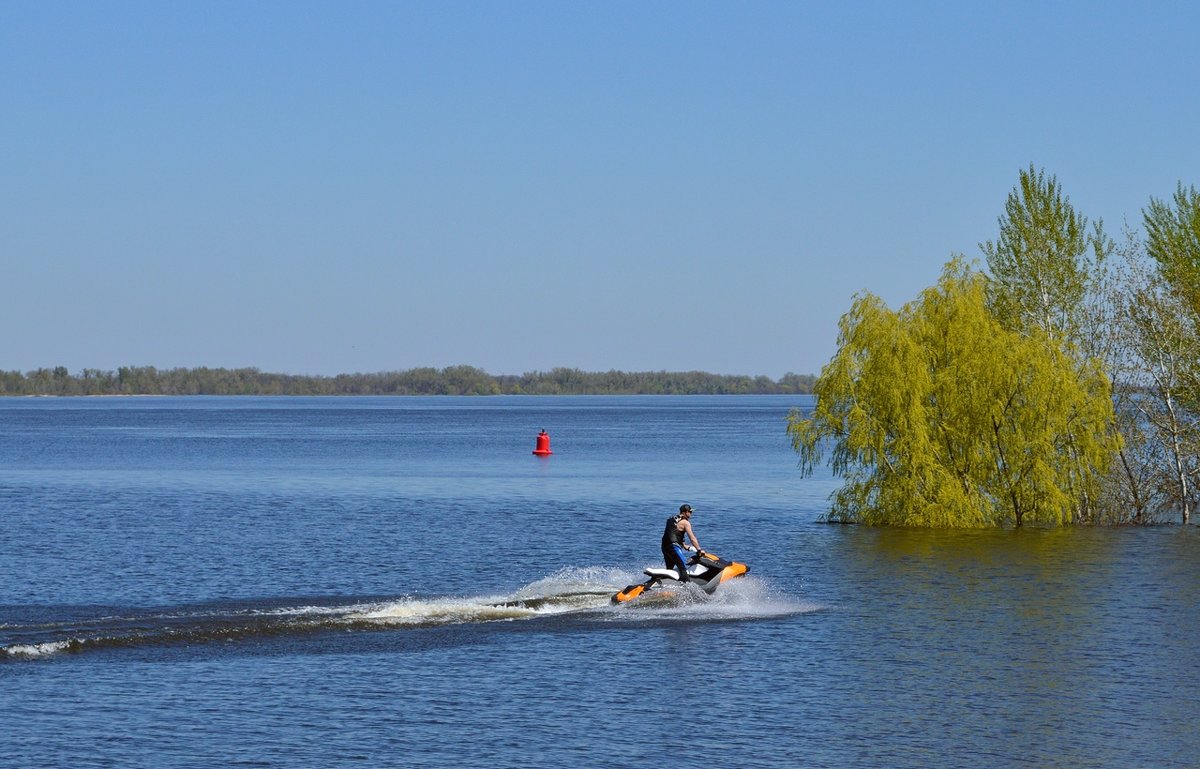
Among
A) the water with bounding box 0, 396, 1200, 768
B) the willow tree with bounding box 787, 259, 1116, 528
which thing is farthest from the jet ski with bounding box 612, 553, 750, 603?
the willow tree with bounding box 787, 259, 1116, 528

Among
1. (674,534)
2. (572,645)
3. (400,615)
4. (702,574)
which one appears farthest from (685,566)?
(400,615)

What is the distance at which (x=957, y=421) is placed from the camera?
4650 cm

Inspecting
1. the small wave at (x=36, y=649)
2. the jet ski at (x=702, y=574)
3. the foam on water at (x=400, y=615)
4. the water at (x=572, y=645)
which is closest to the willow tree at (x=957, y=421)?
the water at (x=572, y=645)

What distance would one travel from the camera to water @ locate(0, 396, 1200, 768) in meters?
19.8

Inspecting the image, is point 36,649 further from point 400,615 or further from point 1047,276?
point 1047,276

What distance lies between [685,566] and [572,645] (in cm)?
595

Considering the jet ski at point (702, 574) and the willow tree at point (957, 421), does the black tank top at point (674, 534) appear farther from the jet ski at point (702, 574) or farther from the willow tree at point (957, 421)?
the willow tree at point (957, 421)

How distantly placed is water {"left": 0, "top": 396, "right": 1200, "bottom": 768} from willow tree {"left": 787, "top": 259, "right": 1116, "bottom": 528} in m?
1.25

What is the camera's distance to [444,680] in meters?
23.8

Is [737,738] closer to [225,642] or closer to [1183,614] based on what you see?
[225,642]

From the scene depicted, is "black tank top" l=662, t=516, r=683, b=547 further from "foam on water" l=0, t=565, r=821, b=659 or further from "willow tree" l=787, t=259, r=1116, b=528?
"willow tree" l=787, t=259, r=1116, b=528

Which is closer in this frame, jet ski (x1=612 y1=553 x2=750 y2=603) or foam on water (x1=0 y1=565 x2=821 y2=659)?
foam on water (x1=0 y1=565 x2=821 y2=659)

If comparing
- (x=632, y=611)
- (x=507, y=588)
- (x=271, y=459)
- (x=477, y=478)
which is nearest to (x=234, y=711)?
(x=632, y=611)

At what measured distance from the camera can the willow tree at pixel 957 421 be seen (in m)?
45.9
